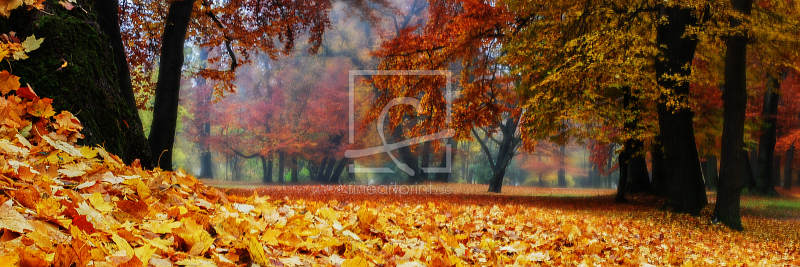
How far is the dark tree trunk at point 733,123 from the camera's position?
307 inches

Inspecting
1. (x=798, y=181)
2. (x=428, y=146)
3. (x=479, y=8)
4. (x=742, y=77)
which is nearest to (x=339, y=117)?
(x=428, y=146)

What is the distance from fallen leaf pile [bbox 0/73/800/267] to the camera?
5.37 feet

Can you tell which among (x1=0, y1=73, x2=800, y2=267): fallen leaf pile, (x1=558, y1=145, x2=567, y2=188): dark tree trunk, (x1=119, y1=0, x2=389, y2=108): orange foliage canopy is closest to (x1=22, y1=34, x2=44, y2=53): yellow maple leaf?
(x1=0, y1=73, x2=800, y2=267): fallen leaf pile

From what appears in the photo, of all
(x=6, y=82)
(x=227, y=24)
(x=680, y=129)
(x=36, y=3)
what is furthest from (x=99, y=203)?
(x=227, y=24)

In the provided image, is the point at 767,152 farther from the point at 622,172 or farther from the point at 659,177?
the point at 622,172

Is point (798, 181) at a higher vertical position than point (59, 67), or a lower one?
lower

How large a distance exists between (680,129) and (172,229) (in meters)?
9.84

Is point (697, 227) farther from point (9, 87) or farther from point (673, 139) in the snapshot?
point (9, 87)

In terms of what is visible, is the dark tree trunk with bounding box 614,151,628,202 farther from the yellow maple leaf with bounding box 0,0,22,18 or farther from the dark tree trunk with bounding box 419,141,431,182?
the dark tree trunk with bounding box 419,141,431,182

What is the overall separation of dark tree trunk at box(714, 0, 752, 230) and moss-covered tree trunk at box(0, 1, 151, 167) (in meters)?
8.45

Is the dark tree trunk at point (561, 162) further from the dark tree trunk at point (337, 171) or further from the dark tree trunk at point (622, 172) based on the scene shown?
the dark tree trunk at point (622, 172)

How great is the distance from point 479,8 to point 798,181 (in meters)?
30.0

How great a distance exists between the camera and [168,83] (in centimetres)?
745

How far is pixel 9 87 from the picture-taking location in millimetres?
2771
